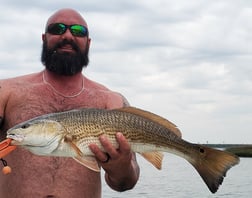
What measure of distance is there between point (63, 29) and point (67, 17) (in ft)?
0.64

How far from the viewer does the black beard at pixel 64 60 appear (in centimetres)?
599

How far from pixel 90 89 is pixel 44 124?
62.6 inches

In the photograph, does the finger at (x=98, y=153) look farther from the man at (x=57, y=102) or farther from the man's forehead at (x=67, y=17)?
the man's forehead at (x=67, y=17)

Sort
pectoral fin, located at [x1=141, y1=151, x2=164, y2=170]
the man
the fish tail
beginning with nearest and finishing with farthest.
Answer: the fish tail, pectoral fin, located at [x1=141, y1=151, x2=164, y2=170], the man

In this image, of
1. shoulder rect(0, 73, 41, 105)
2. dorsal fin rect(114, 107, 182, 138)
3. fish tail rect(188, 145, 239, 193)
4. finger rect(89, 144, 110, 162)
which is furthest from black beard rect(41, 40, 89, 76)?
fish tail rect(188, 145, 239, 193)

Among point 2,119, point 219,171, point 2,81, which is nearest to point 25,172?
point 2,119

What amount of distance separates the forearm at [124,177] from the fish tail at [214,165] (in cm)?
73

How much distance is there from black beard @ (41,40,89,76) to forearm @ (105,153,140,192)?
117cm

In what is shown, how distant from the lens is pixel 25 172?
228 inches

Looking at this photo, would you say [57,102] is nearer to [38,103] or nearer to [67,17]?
[38,103]

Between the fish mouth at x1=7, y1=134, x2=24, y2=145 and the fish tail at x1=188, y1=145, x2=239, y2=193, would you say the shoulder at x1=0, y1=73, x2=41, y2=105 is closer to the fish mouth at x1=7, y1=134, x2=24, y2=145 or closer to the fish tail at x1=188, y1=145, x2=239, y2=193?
the fish mouth at x1=7, y1=134, x2=24, y2=145

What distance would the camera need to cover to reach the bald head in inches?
240

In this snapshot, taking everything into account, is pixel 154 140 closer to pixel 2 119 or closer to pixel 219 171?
pixel 219 171

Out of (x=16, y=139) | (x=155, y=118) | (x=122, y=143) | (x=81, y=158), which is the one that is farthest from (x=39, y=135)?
(x=155, y=118)
